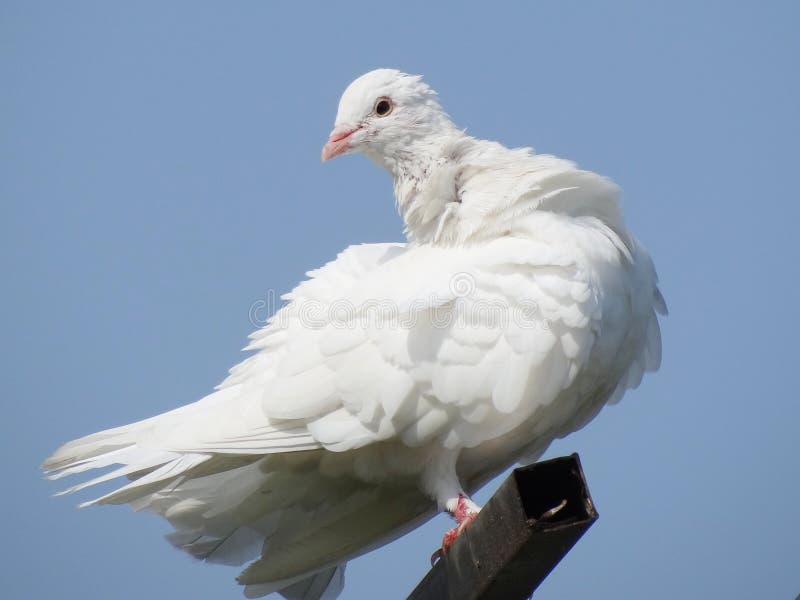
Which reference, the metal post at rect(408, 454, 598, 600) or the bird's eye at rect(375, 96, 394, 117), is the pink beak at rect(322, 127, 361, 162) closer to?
the bird's eye at rect(375, 96, 394, 117)

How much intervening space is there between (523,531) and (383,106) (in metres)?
4.10

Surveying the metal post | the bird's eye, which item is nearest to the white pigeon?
the bird's eye

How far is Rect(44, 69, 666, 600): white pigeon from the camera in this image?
599 cm

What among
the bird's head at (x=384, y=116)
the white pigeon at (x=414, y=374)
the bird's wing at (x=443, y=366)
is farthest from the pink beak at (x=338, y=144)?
the bird's wing at (x=443, y=366)

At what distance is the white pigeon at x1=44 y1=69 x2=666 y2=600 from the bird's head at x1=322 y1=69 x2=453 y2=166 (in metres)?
0.02

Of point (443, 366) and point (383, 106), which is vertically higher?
point (383, 106)

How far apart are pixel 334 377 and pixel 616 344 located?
1588 millimetres

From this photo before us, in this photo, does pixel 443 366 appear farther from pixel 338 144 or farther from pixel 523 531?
pixel 338 144

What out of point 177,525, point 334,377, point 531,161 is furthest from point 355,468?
point 531,161

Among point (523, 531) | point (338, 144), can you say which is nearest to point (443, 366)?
point (523, 531)

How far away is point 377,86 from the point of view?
7496 millimetres

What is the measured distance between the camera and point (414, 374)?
5984 millimetres

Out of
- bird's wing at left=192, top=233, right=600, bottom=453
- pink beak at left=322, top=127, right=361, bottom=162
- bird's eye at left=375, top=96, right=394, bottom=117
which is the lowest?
bird's wing at left=192, top=233, right=600, bottom=453

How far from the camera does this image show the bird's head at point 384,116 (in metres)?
7.39
